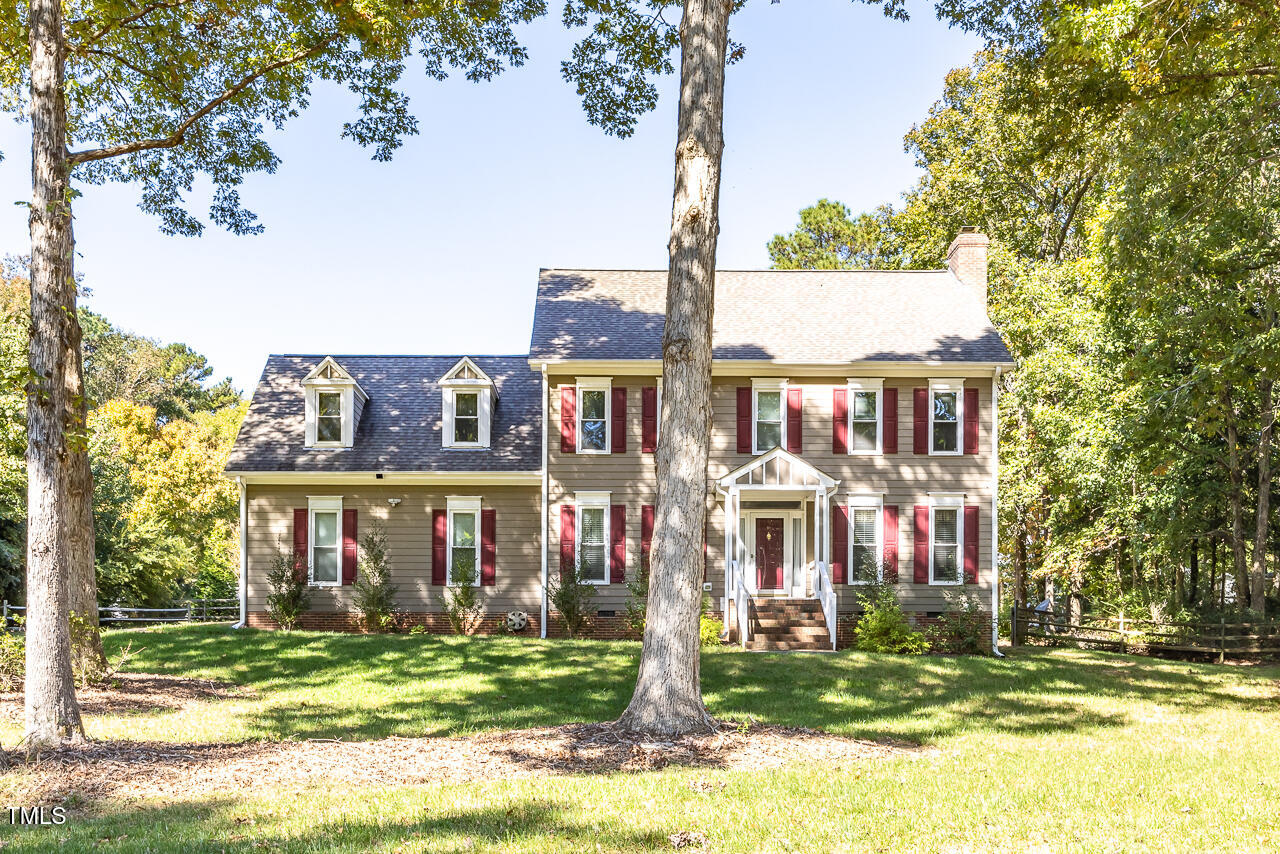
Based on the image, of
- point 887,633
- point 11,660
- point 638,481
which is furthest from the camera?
point 638,481

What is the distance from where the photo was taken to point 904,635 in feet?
56.4

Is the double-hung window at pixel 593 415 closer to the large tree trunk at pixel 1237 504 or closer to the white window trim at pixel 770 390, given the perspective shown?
the white window trim at pixel 770 390

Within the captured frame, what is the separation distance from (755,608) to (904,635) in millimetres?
2820

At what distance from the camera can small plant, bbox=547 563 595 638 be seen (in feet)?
61.3

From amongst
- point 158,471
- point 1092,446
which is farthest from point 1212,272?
point 158,471

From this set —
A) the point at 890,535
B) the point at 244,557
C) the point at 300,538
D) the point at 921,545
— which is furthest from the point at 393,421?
the point at 921,545

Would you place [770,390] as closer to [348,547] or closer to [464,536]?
[464,536]

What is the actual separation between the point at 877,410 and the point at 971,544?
11.2 ft

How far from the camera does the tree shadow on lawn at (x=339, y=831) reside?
4914 millimetres

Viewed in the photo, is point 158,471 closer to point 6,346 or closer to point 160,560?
point 160,560

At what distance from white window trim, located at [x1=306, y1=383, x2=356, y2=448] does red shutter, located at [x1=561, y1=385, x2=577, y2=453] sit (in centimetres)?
476

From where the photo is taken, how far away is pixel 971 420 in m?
19.4

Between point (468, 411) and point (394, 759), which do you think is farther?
point (468, 411)

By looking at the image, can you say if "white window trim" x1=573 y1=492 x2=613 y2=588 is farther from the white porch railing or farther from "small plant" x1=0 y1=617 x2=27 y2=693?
"small plant" x1=0 y1=617 x2=27 y2=693
